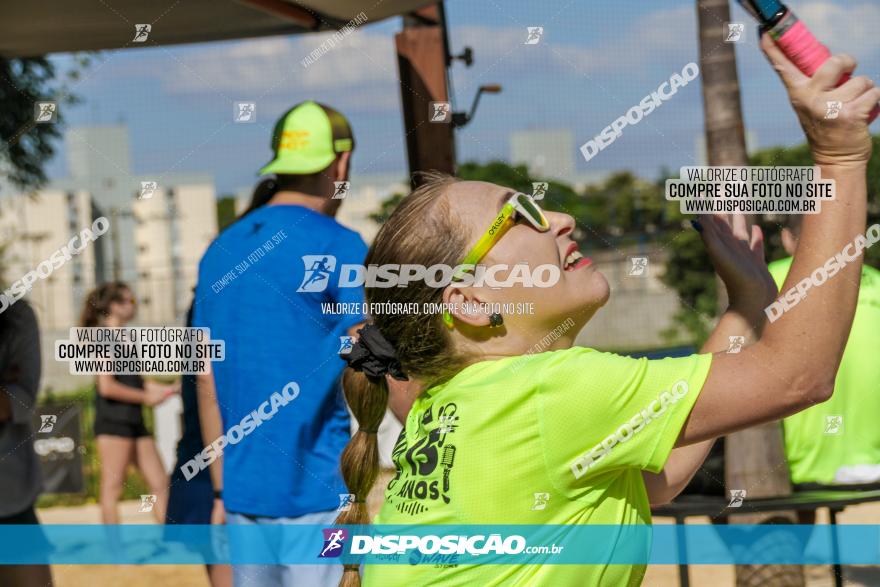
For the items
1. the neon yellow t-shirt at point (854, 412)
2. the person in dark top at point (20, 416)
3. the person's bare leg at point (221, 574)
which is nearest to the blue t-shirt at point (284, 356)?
the person's bare leg at point (221, 574)

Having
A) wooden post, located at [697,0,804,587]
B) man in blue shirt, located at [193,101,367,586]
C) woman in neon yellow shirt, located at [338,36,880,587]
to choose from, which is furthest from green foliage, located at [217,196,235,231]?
woman in neon yellow shirt, located at [338,36,880,587]

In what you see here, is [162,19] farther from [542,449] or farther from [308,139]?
[542,449]

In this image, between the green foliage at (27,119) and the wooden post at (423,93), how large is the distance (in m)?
1.74

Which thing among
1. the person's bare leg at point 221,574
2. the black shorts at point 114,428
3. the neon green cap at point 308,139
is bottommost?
the person's bare leg at point 221,574

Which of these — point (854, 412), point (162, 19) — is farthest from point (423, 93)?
point (854, 412)

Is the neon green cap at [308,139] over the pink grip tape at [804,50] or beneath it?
over

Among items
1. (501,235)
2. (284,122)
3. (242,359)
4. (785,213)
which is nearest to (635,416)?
(501,235)

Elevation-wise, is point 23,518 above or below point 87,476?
above

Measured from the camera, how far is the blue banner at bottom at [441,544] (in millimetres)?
1480

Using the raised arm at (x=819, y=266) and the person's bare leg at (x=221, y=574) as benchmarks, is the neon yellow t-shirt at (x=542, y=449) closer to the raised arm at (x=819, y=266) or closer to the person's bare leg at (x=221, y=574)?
the raised arm at (x=819, y=266)

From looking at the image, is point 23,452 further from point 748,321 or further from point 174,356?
point 748,321

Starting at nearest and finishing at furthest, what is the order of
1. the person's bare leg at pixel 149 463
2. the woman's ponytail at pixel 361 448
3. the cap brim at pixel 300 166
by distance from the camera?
the woman's ponytail at pixel 361 448 < the cap brim at pixel 300 166 < the person's bare leg at pixel 149 463

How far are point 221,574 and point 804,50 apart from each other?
2.80m

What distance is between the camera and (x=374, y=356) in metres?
1.69
